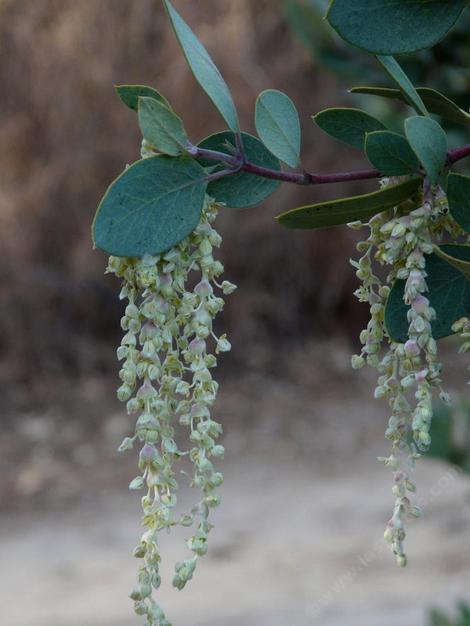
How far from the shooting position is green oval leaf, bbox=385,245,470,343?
0.68 metres

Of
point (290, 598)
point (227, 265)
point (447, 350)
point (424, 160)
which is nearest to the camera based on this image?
point (424, 160)

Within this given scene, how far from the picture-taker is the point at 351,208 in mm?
646

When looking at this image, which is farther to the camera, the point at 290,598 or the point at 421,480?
the point at 421,480

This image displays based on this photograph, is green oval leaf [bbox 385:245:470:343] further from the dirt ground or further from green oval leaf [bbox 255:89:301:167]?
the dirt ground

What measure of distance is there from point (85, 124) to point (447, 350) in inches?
102

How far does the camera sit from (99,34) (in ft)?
18.2

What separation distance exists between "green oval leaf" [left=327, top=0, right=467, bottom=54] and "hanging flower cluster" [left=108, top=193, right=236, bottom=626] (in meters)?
0.14

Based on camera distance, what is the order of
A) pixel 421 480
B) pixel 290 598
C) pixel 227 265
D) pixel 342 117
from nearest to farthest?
pixel 342 117 → pixel 290 598 → pixel 421 480 → pixel 227 265

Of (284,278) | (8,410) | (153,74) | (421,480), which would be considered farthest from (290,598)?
(153,74)

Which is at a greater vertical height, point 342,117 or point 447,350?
point 447,350

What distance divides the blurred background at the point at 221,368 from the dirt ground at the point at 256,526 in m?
0.01

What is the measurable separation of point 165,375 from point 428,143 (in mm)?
218

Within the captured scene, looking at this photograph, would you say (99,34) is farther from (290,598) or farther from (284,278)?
(290,598)

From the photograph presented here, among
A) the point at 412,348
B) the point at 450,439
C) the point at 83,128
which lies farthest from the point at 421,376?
the point at 83,128
